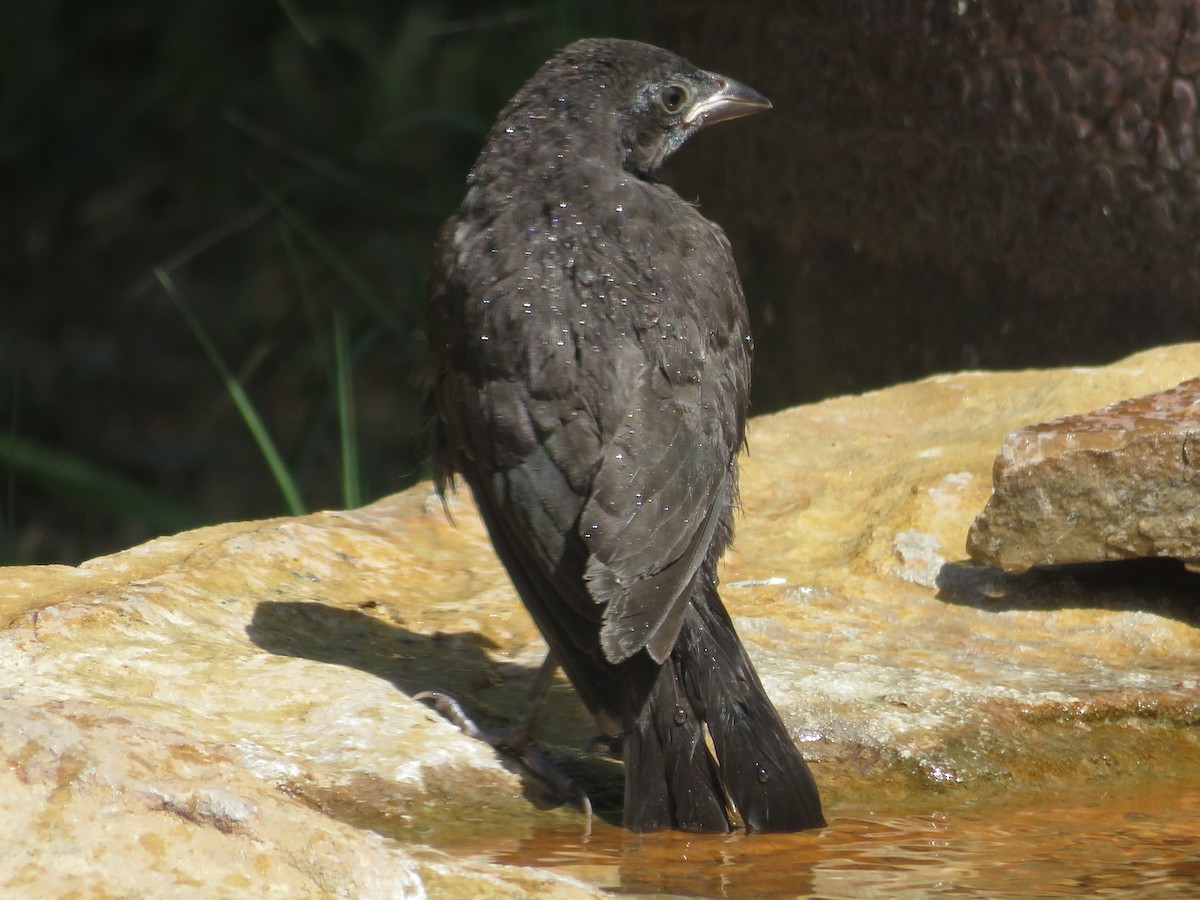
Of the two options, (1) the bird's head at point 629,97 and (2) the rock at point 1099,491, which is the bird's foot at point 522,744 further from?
(1) the bird's head at point 629,97

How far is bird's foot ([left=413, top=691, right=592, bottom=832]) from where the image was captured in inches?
115

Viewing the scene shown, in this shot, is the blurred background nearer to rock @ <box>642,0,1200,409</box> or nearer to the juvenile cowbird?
rock @ <box>642,0,1200,409</box>

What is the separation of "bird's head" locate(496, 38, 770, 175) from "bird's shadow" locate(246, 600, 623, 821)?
1.05m

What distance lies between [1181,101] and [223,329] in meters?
5.97

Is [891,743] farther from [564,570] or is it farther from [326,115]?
[326,115]

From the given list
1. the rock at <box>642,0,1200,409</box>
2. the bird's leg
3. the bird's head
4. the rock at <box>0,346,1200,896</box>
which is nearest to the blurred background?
the rock at <box>642,0,1200,409</box>

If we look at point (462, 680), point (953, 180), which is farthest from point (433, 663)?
point (953, 180)

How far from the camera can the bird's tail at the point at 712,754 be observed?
2820mm

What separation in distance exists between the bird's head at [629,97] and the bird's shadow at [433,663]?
41.3 inches

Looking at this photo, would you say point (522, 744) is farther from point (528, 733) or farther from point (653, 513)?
point (653, 513)

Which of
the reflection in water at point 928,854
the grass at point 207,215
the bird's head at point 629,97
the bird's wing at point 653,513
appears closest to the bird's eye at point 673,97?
the bird's head at point 629,97

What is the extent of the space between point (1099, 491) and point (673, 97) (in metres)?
1.23

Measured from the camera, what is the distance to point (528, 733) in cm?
305

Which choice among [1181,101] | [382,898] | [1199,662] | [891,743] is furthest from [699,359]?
[1181,101]
